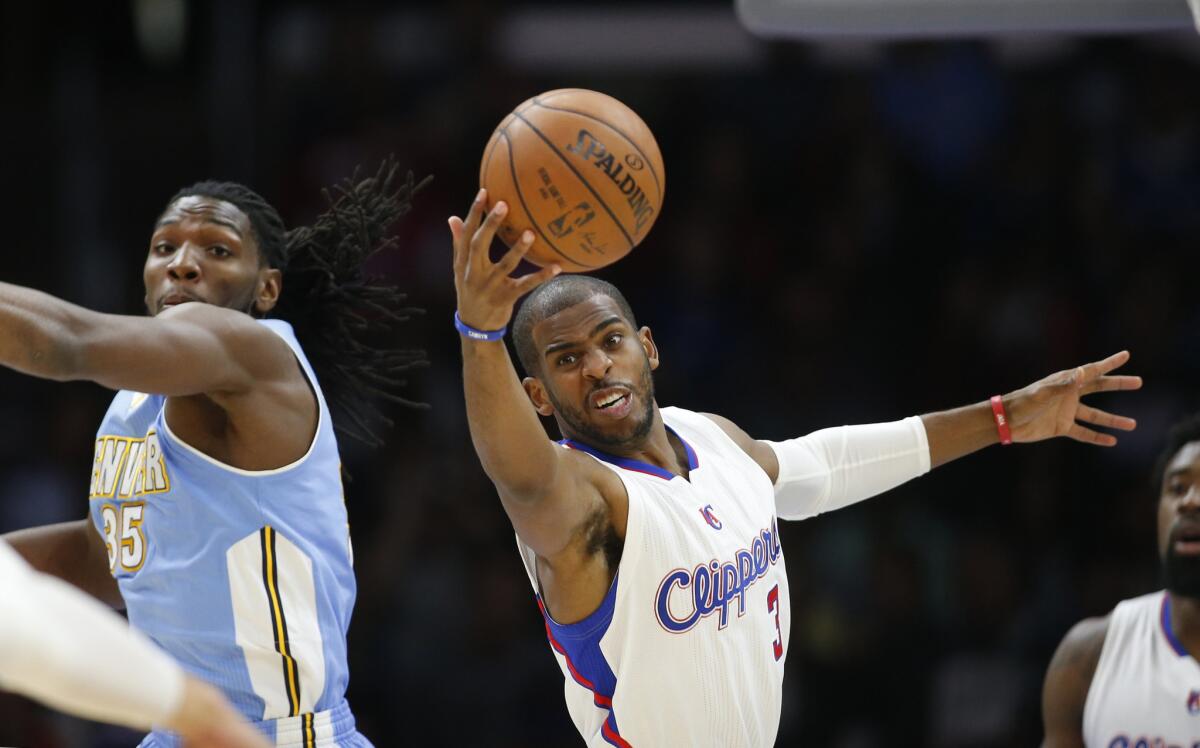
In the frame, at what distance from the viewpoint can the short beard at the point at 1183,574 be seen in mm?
4969

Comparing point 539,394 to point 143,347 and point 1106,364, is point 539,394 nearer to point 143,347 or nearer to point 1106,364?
point 143,347

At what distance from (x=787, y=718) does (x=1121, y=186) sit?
359 cm

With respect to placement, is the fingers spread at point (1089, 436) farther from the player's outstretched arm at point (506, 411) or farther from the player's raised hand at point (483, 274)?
the player's raised hand at point (483, 274)

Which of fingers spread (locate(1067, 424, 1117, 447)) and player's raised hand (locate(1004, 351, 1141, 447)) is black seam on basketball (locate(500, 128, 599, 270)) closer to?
player's raised hand (locate(1004, 351, 1141, 447))

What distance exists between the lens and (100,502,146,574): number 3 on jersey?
3695 mm

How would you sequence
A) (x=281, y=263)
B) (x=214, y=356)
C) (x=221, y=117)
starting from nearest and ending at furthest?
(x=214, y=356)
(x=281, y=263)
(x=221, y=117)

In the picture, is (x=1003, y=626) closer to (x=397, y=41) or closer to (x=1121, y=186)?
(x=1121, y=186)

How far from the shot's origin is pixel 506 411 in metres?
3.26

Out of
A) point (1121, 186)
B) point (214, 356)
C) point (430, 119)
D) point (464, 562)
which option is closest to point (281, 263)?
point (214, 356)

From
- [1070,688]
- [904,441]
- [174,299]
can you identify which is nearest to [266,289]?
[174,299]

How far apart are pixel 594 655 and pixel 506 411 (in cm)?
82

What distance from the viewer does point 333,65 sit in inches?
350

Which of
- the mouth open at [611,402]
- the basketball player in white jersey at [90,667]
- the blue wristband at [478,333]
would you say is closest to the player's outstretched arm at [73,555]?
the mouth open at [611,402]

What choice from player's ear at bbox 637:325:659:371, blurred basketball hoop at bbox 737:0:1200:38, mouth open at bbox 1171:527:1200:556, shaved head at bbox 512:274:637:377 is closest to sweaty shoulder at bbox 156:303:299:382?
shaved head at bbox 512:274:637:377
